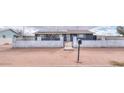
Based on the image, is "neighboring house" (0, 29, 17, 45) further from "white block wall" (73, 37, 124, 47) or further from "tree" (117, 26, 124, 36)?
"tree" (117, 26, 124, 36)

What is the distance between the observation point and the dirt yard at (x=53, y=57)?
321cm

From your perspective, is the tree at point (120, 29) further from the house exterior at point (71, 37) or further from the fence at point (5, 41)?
the fence at point (5, 41)

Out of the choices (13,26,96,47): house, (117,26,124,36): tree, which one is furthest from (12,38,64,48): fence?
(117,26,124,36): tree

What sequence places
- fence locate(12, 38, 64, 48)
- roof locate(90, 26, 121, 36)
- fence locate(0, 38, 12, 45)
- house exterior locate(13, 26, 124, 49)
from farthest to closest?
fence locate(12, 38, 64, 48) → fence locate(0, 38, 12, 45) → house exterior locate(13, 26, 124, 49) → roof locate(90, 26, 121, 36)

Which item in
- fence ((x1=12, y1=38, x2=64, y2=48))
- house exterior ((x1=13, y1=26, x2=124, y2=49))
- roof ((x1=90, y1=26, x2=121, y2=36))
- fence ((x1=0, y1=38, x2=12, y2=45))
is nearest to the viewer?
→ roof ((x1=90, y1=26, x2=121, y2=36))

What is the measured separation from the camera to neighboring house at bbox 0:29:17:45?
3.06 metres

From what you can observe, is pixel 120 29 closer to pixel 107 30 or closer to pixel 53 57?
pixel 107 30

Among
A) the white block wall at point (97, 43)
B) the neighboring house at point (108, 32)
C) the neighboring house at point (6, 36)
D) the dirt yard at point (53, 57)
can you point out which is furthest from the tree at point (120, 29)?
the neighboring house at point (6, 36)

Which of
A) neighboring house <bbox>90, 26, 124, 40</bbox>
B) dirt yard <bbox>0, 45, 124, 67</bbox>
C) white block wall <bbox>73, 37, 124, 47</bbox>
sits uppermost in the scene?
neighboring house <bbox>90, 26, 124, 40</bbox>

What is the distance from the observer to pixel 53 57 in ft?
11.1

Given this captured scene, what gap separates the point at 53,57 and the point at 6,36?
84 cm

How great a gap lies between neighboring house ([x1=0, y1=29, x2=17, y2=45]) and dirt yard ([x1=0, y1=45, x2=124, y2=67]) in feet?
0.29

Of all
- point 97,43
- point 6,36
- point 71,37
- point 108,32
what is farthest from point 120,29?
point 6,36
